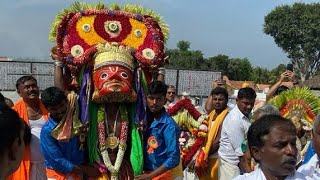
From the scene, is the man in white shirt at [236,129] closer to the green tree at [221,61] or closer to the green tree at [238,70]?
the green tree at [221,61]

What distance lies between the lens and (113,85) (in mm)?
5059

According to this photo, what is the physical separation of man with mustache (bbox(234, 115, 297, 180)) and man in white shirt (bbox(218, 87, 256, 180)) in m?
2.31

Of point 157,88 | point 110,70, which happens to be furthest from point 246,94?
point 110,70

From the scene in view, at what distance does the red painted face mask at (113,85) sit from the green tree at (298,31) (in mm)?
35639

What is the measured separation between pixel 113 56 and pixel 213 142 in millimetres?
1904

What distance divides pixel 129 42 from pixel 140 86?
0.51 m

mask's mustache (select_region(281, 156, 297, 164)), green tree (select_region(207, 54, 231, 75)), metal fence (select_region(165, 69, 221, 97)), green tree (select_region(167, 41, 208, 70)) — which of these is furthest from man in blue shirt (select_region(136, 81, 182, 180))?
green tree (select_region(207, 54, 231, 75))

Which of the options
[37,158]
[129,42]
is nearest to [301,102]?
→ [129,42]

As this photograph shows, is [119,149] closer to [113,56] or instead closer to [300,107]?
[113,56]

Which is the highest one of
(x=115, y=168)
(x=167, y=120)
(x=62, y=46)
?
(x=62, y=46)

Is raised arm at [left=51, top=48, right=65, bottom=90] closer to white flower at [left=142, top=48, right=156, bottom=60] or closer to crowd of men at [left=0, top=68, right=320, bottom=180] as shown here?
crowd of men at [left=0, top=68, right=320, bottom=180]

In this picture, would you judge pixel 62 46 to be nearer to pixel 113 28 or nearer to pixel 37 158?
pixel 113 28

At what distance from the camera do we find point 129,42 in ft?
18.4

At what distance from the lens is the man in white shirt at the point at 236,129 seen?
5836mm
